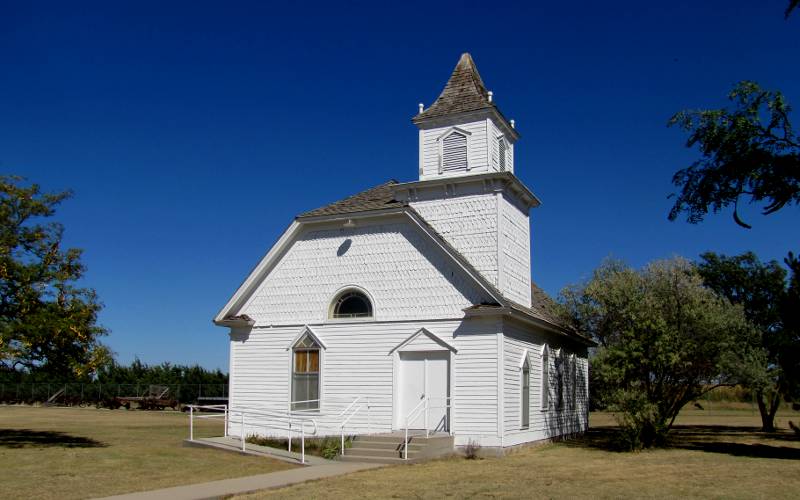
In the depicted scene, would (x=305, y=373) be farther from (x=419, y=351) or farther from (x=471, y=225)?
(x=471, y=225)

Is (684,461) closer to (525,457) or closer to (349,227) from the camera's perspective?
(525,457)

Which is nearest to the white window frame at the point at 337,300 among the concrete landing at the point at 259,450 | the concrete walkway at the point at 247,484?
the concrete landing at the point at 259,450

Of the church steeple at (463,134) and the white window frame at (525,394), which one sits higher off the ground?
the church steeple at (463,134)

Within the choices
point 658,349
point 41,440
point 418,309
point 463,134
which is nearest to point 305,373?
point 418,309

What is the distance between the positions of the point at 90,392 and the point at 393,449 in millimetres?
46455

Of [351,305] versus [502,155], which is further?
[502,155]

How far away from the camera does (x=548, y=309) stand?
1110 inches

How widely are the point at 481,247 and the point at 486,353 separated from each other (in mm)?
3393

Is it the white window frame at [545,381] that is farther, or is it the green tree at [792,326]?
the white window frame at [545,381]

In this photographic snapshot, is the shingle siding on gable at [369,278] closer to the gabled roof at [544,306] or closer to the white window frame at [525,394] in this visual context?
the white window frame at [525,394]

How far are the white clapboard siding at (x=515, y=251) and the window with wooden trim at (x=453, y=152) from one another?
1.78m

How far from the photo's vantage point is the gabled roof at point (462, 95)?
23.4m

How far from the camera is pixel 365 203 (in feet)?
78.6

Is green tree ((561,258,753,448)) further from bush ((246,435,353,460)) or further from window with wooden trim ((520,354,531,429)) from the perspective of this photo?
bush ((246,435,353,460))
